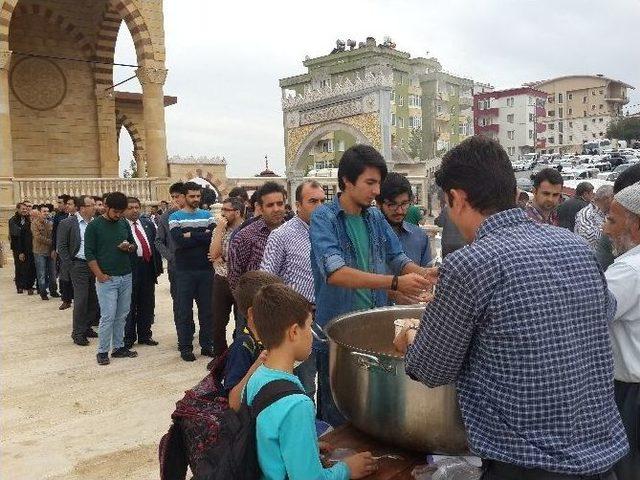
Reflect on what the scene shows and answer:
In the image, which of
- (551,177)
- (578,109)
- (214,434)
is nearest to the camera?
(214,434)

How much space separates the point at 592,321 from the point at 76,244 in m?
6.78

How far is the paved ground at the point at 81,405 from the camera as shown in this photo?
3611 millimetres

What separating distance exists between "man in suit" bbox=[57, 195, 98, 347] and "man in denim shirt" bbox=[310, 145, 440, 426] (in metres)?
4.62

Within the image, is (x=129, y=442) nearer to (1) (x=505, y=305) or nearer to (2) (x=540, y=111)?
(1) (x=505, y=305)

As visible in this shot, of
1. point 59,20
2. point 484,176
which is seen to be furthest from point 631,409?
point 59,20

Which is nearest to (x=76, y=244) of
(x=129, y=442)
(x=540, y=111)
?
(x=129, y=442)

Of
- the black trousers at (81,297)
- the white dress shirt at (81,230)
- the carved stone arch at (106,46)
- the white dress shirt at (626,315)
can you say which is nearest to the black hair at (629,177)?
the white dress shirt at (626,315)

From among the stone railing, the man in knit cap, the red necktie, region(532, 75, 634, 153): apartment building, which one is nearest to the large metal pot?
the man in knit cap

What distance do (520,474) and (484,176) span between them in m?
0.72

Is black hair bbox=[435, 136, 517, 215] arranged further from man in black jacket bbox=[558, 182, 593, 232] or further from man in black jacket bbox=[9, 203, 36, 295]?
man in black jacket bbox=[9, 203, 36, 295]

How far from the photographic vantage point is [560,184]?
542 cm

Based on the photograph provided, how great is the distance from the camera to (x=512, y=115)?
6781 centimetres

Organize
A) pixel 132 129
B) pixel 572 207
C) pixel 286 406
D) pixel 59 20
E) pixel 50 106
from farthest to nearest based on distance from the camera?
1. pixel 132 129
2. pixel 59 20
3. pixel 50 106
4. pixel 572 207
5. pixel 286 406

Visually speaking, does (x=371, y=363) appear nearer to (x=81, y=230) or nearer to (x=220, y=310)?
(x=220, y=310)
